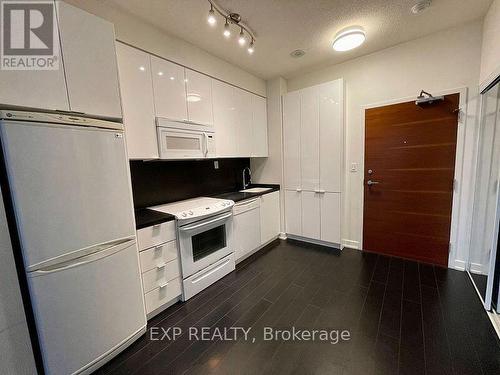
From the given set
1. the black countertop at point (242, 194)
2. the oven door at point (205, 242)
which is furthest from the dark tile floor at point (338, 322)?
the black countertop at point (242, 194)

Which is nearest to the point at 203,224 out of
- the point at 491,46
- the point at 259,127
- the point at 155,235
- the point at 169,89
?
the point at 155,235

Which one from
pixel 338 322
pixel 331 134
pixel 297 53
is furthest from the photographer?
pixel 331 134

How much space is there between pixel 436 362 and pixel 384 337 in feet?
0.97

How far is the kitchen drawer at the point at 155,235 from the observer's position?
5.62 feet

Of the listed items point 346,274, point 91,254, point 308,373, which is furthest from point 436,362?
point 91,254

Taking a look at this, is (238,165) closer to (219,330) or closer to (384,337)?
(219,330)

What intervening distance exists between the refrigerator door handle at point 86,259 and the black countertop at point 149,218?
17 centimetres

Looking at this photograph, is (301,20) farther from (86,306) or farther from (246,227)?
(86,306)

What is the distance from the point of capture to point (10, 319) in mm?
1111

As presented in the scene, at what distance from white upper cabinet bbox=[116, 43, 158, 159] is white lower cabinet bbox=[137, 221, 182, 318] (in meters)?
0.73

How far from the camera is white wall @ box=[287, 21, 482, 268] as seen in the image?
219 cm

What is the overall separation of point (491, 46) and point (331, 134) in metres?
1.57

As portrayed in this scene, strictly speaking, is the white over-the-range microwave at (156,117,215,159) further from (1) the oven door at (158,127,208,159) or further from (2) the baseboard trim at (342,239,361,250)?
(2) the baseboard trim at (342,239,361,250)

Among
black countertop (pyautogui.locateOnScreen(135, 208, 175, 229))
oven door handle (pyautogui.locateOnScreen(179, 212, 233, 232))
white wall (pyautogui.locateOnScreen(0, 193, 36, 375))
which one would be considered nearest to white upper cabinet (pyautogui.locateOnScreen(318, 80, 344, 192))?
oven door handle (pyautogui.locateOnScreen(179, 212, 233, 232))
